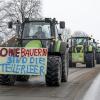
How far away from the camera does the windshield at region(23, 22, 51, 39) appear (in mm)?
18641

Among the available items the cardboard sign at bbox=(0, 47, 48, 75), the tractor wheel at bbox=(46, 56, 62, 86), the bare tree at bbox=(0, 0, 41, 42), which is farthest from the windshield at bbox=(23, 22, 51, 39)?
the bare tree at bbox=(0, 0, 41, 42)

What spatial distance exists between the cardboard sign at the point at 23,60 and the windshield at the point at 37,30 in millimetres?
1364

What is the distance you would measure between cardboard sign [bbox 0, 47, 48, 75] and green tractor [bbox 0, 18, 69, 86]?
22 cm

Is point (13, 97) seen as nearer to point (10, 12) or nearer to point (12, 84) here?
point (12, 84)

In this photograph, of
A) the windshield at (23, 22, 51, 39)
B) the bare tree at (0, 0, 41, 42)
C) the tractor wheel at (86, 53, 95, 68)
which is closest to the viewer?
the windshield at (23, 22, 51, 39)

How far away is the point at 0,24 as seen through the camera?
6819 cm

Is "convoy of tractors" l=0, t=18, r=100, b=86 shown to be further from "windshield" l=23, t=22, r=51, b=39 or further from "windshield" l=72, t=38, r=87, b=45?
"windshield" l=72, t=38, r=87, b=45

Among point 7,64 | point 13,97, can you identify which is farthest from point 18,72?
point 13,97

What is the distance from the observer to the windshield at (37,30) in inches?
734

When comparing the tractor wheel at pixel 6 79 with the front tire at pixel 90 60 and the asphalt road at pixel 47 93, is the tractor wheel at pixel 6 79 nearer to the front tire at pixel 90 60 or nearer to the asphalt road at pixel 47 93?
the asphalt road at pixel 47 93

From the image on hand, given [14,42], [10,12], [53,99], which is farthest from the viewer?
[10,12]


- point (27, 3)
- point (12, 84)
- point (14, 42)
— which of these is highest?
point (27, 3)

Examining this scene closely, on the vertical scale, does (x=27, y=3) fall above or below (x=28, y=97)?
above

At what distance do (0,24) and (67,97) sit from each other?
55.0 metres
